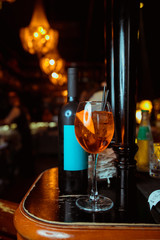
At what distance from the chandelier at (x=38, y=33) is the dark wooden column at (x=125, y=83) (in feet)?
9.08

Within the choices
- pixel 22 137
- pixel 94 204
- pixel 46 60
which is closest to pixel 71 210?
pixel 94 204

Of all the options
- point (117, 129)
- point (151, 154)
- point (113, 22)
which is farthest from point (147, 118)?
point (113, 22)

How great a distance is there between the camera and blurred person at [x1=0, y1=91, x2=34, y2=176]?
3.88 meters

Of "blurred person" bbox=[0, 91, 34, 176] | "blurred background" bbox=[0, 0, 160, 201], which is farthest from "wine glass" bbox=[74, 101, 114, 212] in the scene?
"blurred person" bbox=[0, 91, 34, 176]

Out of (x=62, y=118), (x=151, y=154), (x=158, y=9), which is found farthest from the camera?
(x=158, y=9)

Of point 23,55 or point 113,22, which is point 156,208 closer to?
point 113,22

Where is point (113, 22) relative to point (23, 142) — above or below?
above

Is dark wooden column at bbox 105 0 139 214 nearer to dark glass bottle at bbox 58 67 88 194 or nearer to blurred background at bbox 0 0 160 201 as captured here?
dark glass bottle at bbox 58 67 88 194

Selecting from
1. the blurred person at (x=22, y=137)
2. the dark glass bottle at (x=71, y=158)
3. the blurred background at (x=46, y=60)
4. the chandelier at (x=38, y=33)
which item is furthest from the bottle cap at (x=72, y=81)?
the blurred person at (x=22, y=137)

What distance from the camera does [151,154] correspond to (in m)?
0.85

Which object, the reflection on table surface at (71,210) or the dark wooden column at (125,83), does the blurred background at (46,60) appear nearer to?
the dark wooden column at (125,83)

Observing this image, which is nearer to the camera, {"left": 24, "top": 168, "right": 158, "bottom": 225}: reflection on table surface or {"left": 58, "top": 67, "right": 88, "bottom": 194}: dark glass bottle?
{"left": 24, "top": 168, "right": 158, "bottom": 225}: reflection on table surface

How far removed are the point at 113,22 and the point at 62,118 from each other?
15.0 inches

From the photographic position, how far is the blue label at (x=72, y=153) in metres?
0.69
